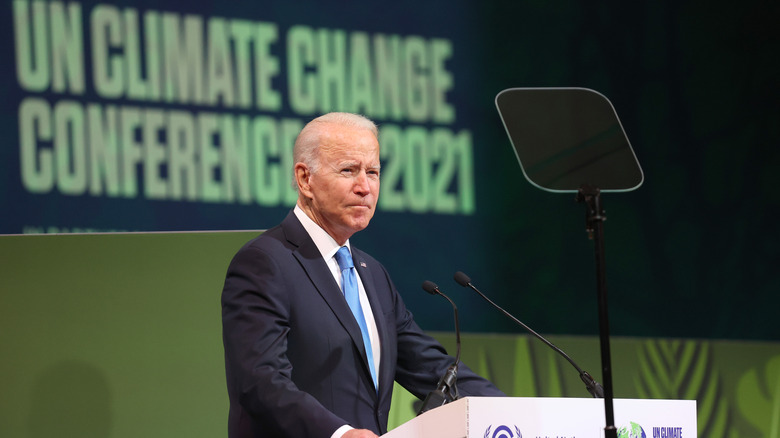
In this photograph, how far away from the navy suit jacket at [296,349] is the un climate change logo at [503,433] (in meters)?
0.35

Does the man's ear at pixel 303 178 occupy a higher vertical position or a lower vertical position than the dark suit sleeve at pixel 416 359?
higher

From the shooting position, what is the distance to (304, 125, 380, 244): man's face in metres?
2.61

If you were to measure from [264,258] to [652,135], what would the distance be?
3.07 m

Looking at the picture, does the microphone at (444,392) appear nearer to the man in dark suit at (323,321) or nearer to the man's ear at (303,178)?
the man in dark suit at (323,321)

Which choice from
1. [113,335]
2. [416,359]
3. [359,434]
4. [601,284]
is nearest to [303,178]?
[416,359]

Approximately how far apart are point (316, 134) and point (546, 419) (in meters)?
0.99

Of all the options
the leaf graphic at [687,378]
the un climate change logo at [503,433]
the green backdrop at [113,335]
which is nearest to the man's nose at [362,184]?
the un climate change logo at [503,433]

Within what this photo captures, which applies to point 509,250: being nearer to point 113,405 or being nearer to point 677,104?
point 677,104

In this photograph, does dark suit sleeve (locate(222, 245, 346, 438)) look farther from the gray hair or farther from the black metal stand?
the black metal stand

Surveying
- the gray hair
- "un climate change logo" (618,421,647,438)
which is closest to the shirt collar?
the gray hair

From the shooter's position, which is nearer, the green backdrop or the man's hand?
the man's hand

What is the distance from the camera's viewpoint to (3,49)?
150 inches

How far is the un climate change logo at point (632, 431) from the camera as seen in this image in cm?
220

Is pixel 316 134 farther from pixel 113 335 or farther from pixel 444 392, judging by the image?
pixel 113 335
